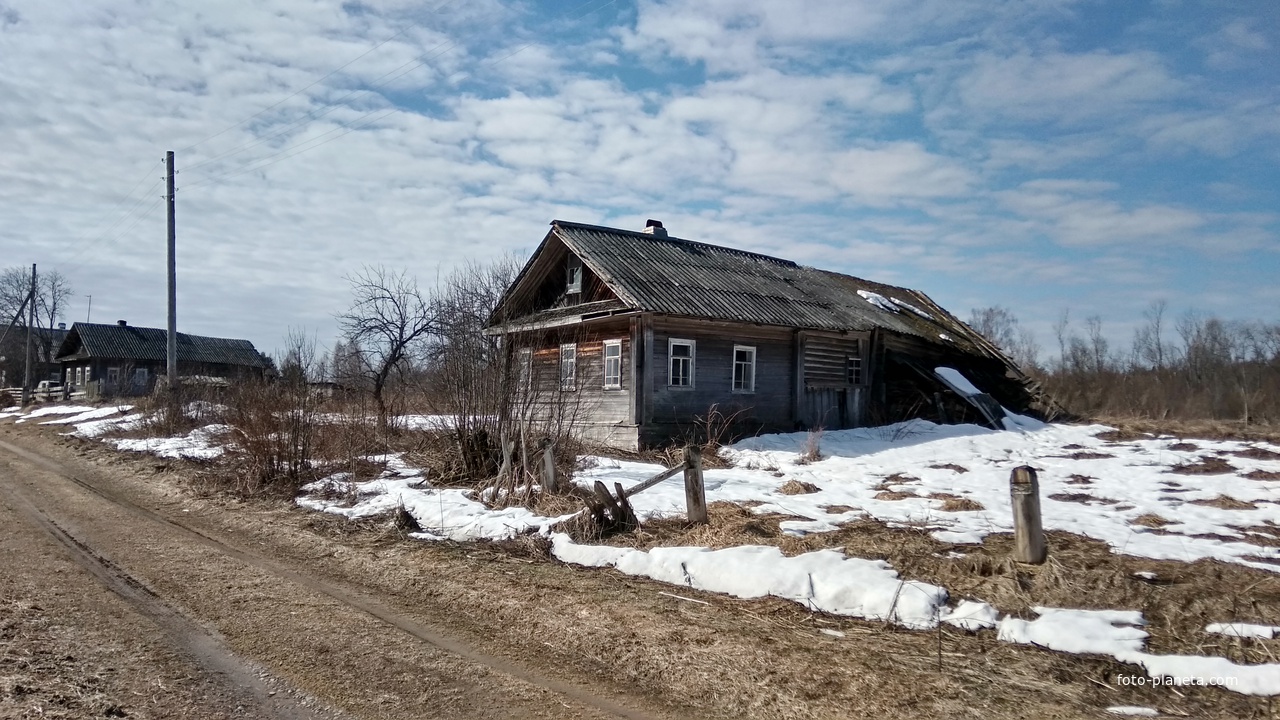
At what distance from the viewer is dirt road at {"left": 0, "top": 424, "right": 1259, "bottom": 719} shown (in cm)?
446

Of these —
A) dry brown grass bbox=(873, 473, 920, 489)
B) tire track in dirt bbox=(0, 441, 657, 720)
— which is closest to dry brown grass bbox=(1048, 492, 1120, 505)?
dry brown grass bbox=(873, 473, 920, 489)

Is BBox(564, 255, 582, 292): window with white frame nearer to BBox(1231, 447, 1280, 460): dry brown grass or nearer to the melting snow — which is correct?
the melting snow

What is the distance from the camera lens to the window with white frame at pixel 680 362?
706 inches

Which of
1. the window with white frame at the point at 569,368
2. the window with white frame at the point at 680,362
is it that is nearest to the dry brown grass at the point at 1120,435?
the window with white frame at the point at 680,362

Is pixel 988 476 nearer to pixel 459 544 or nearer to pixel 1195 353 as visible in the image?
pixel 459 544

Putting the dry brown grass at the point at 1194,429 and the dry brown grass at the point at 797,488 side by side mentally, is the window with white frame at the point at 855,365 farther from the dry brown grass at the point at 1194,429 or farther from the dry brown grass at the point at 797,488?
the dry brown grass at the point at 797,488

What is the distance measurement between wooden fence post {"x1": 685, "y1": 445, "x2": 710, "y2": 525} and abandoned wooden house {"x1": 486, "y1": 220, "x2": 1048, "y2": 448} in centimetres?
447

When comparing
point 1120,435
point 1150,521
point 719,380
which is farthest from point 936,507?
point 1120,435

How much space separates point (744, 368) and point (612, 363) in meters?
3.41

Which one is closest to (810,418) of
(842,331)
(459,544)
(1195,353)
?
(842,331)

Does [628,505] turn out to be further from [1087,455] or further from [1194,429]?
[1194,429]

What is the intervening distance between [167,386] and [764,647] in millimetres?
23045

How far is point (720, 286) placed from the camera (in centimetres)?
2022

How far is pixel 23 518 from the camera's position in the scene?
396 inches
